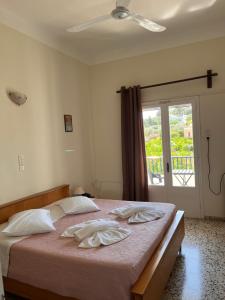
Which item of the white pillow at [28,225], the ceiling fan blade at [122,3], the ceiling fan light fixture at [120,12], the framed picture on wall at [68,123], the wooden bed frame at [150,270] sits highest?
the ceiling fan blade at [122,3]

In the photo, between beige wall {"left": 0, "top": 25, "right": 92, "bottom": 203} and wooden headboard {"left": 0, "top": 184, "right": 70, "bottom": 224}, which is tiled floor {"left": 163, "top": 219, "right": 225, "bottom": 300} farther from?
beige wall {"left": 0, "top": 25, "right": 92, "bottom": 203}

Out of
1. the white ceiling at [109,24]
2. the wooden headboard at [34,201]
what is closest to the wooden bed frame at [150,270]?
the wooden headboard at [34,201]

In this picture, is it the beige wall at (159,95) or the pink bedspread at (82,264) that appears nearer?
the pink bedspread at (82,264)

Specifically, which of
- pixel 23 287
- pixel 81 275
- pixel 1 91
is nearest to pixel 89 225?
pixel 81 275

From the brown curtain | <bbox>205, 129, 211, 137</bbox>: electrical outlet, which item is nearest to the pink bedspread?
the brown curtain

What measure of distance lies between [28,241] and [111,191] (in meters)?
2.42

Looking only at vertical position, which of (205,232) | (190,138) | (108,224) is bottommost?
(205,232)

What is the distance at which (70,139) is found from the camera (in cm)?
388

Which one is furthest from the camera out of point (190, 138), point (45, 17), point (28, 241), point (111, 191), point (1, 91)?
point (111, 191)

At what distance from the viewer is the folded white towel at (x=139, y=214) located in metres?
2.44

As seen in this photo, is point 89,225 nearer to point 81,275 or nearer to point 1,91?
point 81,275

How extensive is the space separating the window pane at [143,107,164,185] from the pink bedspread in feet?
6.27

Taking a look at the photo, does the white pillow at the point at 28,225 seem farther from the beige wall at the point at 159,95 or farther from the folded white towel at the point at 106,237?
the beige wall at the point at 159,95

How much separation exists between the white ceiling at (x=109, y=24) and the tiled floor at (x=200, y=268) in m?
2.87
